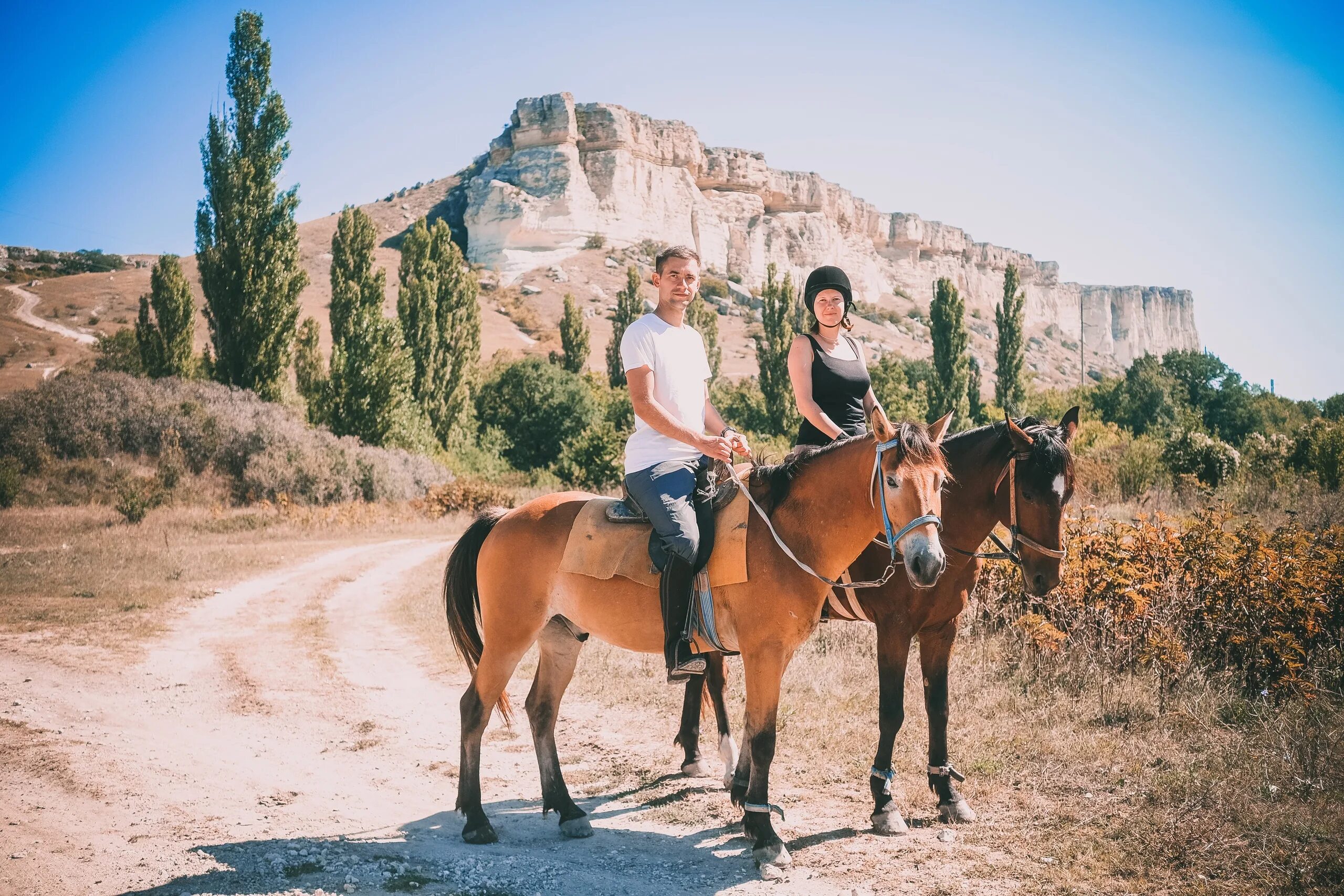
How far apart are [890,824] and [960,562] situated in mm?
1576

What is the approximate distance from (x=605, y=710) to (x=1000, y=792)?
3608 millimetres

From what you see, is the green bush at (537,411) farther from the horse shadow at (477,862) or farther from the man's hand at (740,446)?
the man's hand at (740,446)

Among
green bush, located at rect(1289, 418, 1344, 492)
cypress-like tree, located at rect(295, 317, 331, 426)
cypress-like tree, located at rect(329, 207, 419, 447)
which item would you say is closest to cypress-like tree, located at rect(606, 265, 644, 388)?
cypress-like tree, located at rect(295, 317, 331, 426)

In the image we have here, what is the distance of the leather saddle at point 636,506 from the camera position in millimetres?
4629

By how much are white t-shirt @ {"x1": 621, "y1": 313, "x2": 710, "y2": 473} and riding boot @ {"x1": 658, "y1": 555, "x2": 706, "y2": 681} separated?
60 cm

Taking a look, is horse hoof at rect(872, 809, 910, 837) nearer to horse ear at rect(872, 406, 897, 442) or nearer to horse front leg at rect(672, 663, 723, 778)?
horse front leg at rect(672, 663, 723, 778)

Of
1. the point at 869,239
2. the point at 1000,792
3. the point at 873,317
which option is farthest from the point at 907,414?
the point at 869,239

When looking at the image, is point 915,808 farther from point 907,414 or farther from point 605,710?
point 907,414

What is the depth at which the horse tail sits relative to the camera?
5422mm

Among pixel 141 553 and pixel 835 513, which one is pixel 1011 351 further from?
pixel 835 513

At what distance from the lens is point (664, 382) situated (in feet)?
14.9

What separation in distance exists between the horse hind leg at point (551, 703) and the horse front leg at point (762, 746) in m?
1.14

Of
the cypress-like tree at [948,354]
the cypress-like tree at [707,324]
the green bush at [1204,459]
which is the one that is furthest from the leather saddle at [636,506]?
the cypress-like tree at [707,324]

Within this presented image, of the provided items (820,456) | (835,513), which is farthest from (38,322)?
(835,513)
